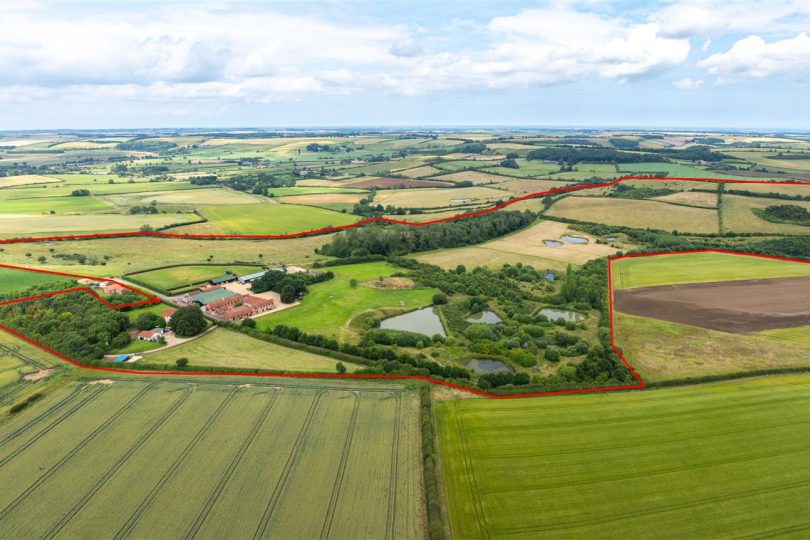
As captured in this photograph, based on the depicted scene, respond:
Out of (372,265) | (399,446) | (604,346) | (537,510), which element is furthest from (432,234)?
(537,510)

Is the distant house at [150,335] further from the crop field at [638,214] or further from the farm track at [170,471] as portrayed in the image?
the crop field at [638,214]

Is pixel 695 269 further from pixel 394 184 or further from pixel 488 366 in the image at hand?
pixel 394 184

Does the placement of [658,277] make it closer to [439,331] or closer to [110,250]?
[439,331]

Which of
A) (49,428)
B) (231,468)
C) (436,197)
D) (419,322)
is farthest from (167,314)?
(436,197)

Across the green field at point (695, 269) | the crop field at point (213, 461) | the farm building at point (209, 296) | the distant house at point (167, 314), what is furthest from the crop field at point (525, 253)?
the crop field at point (213, 461)

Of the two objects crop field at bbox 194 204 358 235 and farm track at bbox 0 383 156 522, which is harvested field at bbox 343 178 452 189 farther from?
farm track at bbox 0 383 156 522

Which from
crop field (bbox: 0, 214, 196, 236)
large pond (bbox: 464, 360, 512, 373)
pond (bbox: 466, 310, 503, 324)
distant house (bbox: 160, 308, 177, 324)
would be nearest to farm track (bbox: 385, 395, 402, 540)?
large pond (bbox: 464, 360, 512, 373)

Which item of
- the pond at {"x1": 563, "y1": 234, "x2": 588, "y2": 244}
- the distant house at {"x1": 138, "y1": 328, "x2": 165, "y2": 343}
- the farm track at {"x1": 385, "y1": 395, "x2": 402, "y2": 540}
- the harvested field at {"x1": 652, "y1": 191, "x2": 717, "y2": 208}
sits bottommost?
the farm track at {"x1": 385, "y1": 395, "x2": 402, "y2": 540}
